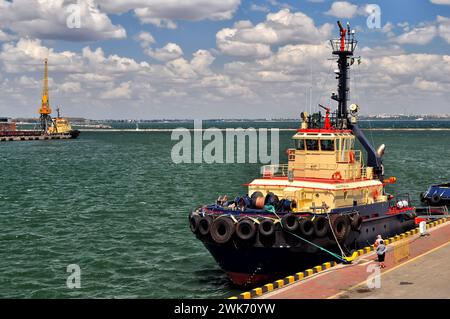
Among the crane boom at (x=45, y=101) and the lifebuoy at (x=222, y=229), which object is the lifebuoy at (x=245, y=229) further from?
the crane boom at (x=45, y=101)

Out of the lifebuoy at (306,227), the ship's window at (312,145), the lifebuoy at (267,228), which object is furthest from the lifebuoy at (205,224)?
the ship's window at (312,145)

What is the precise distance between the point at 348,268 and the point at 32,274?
15642mm

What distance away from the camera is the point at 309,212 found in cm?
2467

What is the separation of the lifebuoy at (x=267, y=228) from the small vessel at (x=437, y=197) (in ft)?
108

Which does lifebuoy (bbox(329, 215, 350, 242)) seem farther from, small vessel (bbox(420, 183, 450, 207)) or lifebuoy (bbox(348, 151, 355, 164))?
small vessel (bbox(420, 183, 450, 207))

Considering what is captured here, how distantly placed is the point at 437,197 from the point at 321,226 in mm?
31240

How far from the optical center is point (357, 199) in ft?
93.0

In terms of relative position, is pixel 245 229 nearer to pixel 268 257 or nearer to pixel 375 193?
pixel 268 257

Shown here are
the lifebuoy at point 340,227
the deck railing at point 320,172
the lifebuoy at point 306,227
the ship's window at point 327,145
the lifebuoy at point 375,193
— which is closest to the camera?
the lifebuoy at point 306,227

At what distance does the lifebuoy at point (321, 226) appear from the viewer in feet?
79.4

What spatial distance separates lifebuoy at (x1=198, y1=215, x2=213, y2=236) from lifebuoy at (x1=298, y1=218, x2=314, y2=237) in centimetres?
413

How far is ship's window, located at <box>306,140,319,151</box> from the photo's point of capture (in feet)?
95.2

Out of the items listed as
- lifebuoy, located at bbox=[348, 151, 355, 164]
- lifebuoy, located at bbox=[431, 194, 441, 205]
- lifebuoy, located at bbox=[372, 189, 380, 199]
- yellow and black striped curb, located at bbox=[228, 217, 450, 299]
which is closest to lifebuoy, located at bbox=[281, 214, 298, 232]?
yellow and black striped curb, located at bbox=[228, 217, 450, 299]
